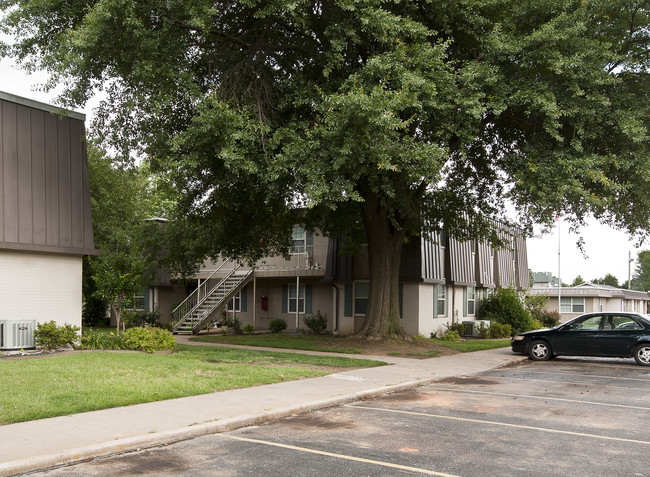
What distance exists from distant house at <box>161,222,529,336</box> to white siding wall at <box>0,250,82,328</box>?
407 inches

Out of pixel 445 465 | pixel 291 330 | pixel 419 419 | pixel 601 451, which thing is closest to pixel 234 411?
pixel 419 419

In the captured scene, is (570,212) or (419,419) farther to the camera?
(570,212)

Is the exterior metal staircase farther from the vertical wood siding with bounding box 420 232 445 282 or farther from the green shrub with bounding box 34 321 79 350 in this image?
the green shrub with bounding box 34 321 79 350

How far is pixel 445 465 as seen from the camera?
21.5 feet

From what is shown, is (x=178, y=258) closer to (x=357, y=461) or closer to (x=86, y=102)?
(x=86, y=102)

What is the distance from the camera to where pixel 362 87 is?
14.6 metres

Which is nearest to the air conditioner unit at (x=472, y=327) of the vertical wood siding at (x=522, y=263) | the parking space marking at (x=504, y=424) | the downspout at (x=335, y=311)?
the downspout at (x=335, y=311)

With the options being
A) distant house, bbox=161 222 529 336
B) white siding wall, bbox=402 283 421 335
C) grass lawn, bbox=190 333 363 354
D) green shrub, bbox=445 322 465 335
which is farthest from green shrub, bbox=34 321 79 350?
green shrub, bbox=445 322 465 335

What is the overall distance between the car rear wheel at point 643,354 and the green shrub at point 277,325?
1674 cm

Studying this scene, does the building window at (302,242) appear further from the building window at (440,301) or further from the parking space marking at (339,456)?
the parking space marking at (339,456)

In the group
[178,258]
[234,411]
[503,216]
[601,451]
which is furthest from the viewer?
[178,258]

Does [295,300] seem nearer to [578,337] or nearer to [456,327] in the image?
[456,327]

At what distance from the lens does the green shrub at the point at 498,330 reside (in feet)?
97.7

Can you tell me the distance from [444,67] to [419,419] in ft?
33.2
